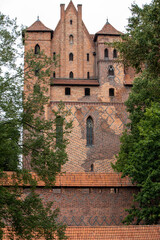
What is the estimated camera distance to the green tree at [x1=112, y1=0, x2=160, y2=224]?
10.3 meters

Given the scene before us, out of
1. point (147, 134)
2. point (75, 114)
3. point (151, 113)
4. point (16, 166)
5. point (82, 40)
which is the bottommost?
point (16, 166)

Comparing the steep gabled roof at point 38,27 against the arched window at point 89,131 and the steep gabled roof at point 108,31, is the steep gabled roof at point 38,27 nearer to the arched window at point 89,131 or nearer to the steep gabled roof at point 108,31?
the steep gabled roof at point 108,31

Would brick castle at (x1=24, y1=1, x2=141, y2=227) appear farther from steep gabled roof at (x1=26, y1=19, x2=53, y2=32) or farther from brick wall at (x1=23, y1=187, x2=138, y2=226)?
brick wall at (x1=23, y1=187, x2=138, y2=226)

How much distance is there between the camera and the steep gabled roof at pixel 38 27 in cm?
3088

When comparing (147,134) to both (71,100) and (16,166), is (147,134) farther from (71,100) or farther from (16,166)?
(71,100)

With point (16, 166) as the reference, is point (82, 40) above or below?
above

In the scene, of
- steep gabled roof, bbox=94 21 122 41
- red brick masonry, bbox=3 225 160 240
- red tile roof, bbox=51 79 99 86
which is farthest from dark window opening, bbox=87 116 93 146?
red brick masonry, bbox=3 225 160 240

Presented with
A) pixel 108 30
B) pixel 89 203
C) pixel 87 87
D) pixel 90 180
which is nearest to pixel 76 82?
pixel 87 87

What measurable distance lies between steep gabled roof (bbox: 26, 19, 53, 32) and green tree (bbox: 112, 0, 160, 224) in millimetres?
13284

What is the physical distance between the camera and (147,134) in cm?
1592

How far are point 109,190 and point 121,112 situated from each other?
11.4m

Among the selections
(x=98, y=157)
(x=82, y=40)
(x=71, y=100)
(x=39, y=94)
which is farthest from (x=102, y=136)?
(x=39, y=94)

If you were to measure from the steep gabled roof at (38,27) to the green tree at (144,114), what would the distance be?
13.3 metres

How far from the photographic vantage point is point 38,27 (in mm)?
31203
